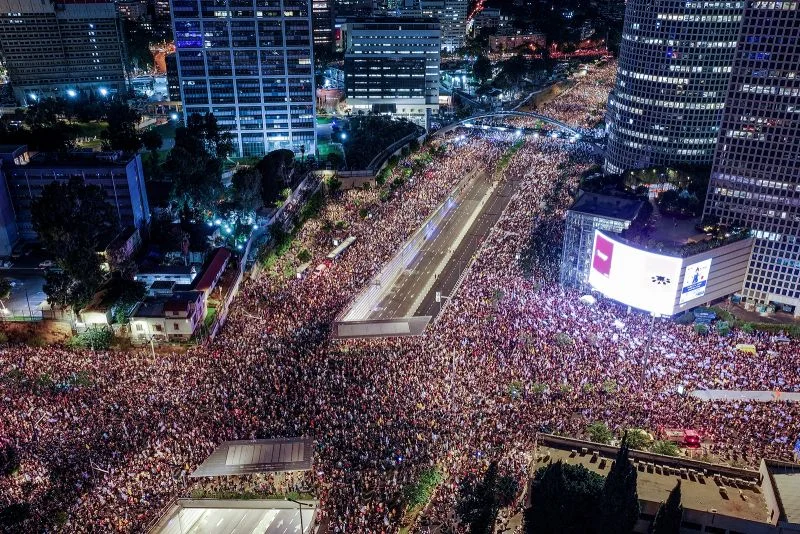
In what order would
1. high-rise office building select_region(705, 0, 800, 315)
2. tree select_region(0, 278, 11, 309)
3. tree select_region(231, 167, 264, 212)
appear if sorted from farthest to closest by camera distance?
tree select_region(231, 167, 264, 212), high-rise office building select_region(705, 0, 800, 315), tree select_region(0, 278, 11, 309)

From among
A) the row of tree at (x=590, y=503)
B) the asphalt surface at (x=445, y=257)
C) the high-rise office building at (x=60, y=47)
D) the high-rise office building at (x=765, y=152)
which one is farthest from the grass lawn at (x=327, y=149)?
the row of tree at (x=590, y=503)

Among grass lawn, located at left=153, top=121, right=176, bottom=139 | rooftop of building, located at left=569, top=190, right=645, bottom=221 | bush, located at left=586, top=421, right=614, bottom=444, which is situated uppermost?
rooftop of building, located at left=569, top=190, right=645, bottom=221

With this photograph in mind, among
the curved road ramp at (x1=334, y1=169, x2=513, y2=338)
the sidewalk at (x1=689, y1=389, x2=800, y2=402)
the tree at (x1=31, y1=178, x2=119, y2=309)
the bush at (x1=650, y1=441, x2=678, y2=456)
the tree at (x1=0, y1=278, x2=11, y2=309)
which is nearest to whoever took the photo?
the bush at (x1=650, y1=441, x2=678, y2=456)

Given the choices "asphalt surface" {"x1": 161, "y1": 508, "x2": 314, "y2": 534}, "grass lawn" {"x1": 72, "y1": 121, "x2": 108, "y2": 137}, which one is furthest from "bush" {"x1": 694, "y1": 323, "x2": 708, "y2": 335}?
"grass lawn" {"x1": 72, "y1": 121, "x2": 108, "y2": 137}

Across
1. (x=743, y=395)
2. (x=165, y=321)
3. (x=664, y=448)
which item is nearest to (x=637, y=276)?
(x=743, y=395)

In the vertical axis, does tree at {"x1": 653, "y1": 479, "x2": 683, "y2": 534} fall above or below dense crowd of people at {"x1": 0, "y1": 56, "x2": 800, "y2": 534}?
above

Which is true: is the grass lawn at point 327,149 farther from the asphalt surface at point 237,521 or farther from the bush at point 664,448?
the bush at point 664,448

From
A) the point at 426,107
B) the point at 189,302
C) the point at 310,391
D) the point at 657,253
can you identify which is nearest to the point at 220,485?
the point at 310,391

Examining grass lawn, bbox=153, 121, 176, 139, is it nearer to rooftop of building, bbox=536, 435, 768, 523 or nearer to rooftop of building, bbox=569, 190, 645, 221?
rooftop of building, bbox=569, 190, 645, 221
